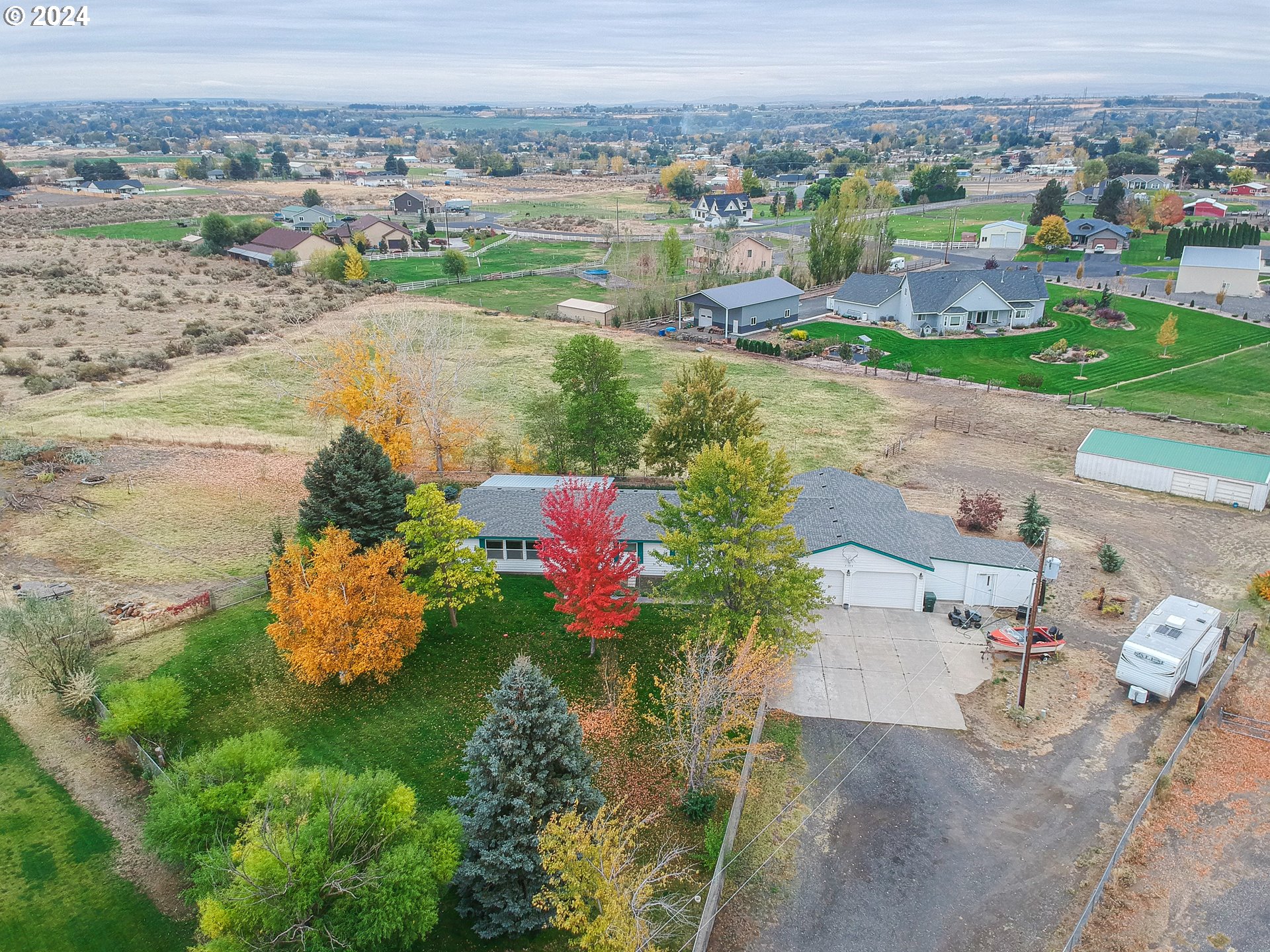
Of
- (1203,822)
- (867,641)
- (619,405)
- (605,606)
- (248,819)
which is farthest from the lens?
(619,405)

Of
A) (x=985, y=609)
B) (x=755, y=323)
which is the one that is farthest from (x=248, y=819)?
(x=755, y=323)

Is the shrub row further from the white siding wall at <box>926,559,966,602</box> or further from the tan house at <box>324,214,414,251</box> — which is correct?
the tan house at <box>324,214,414,251</box>

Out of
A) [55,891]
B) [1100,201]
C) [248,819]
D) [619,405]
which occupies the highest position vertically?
[1100,201]

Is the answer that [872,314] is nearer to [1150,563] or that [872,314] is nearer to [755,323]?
[755,323]

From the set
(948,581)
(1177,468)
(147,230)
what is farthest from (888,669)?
(147,230)

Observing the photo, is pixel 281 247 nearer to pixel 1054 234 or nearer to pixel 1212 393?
pixel 1054 234

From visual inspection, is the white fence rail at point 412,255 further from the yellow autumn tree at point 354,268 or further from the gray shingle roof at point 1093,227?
the gray shingle roof at point 1093,227

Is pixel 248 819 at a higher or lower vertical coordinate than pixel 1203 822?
higher
